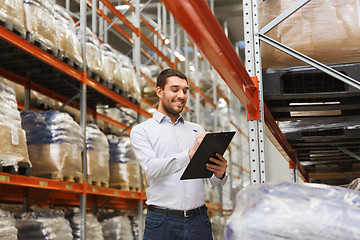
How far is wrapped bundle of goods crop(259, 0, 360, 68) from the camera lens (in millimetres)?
3012

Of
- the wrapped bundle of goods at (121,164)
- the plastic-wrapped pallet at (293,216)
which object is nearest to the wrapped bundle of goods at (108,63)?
the wrapped bundle of goods at (121,164)

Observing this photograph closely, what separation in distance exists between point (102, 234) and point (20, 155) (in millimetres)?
2421

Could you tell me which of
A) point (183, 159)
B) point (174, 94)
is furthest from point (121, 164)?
point (183, 159)

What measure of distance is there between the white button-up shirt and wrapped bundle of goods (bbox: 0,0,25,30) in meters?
1.90

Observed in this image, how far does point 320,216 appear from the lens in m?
1.71

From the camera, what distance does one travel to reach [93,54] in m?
6.62

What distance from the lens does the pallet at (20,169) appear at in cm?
448

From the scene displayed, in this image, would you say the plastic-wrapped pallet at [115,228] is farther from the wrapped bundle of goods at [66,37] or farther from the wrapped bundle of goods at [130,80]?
the wrapped bundle of goods at [66,37]

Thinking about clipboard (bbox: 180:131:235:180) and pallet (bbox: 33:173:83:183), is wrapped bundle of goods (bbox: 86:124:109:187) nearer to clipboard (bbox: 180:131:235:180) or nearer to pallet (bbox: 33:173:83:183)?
pallet (bbox: 33:173:83:183)

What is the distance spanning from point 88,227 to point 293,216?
16.0ft

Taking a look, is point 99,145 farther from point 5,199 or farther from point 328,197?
point 328,197

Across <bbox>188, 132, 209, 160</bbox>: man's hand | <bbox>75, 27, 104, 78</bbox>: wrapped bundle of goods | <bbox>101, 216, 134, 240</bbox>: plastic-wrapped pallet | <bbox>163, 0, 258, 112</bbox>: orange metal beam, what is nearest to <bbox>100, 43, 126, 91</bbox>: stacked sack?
<bbox>75, 27, 104, 78</bbox>: wrapped bundle of goods

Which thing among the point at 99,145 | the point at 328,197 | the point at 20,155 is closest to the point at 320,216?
the point at 328,197

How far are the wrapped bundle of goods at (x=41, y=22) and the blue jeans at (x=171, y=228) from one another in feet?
8.58
